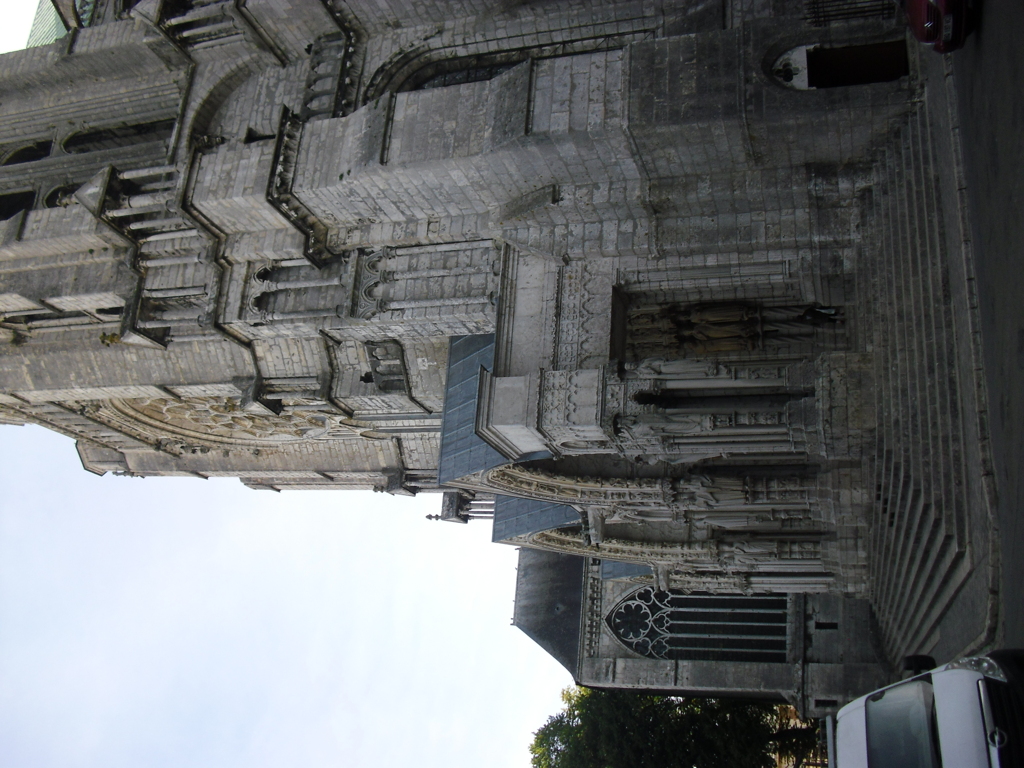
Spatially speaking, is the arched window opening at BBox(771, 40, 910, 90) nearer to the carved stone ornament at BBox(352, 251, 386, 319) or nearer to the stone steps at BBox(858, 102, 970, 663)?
the stone steps at BBox(858, 102, 970, 663)

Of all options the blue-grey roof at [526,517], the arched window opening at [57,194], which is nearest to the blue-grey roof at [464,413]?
the blue-grey roof at [526,517]

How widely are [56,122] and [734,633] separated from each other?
2466cm

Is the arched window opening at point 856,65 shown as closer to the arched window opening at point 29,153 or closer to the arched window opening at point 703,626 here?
the arched window opening at point 703,626

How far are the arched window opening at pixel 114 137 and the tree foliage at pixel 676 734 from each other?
23.2 m

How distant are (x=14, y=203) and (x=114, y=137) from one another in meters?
3.65

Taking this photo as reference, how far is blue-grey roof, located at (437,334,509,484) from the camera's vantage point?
1744cm

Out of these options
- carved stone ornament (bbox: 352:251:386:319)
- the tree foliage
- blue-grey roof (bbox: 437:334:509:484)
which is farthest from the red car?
the tree foliage

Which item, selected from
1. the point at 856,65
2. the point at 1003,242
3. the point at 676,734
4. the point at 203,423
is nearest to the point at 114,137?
the point at 203,423

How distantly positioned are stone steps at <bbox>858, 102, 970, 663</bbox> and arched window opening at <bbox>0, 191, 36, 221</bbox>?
71.8 feet

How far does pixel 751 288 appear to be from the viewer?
16.0 meters

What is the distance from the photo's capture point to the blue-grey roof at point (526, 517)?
70.6 ft

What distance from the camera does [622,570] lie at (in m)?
25.5

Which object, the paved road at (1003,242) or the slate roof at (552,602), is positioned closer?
the paved road at (1003,242)

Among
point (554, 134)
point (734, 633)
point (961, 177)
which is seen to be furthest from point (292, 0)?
point (734, 633)
